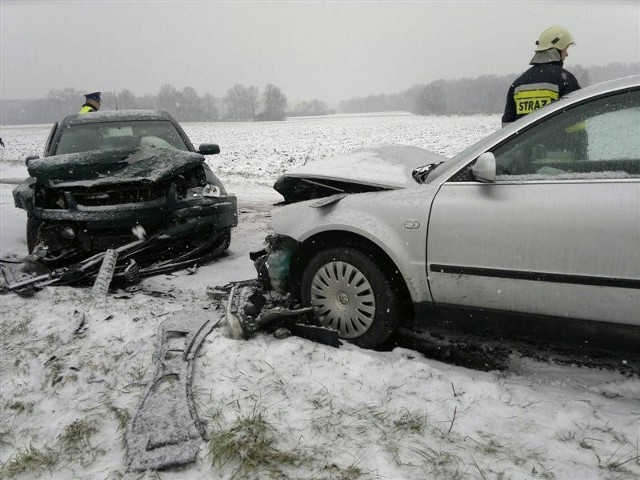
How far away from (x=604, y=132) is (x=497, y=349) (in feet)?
4.96

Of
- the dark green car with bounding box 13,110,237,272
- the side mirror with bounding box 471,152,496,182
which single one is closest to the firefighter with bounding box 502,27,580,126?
the side mirror with bounding box 471,152,496,182

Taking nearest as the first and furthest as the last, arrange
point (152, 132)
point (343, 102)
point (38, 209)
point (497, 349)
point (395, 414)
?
1. point (395, 414)
2. point (497, 349)
3. point (38, 209)
4. point (152, 132)
5. point (343, 102)

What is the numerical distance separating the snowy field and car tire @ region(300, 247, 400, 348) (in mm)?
169

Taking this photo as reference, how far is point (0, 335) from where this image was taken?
3.30 m

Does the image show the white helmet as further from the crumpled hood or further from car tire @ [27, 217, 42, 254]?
car tire @ [27, 217, 42, 254]

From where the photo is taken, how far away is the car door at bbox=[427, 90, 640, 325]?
2.27 meters

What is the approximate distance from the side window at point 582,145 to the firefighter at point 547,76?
180cm

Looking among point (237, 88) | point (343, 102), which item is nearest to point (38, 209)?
point (237, 88)

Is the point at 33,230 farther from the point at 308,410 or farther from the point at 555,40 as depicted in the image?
the point at 555,40

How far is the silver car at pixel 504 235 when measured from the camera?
2.30m

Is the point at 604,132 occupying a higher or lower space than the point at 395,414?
higher

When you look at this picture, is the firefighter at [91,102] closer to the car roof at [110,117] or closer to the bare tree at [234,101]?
the car roof at [110,117]

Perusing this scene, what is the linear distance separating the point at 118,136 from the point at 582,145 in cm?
536

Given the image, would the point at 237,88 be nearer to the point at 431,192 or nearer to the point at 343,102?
the point at 343,102
